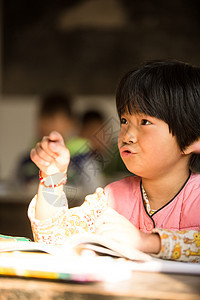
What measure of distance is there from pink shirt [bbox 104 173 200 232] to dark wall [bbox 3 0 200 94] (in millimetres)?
4231

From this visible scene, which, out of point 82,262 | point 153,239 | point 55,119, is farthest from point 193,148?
point 55,119

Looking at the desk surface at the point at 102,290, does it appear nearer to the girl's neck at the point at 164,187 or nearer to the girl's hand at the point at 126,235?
the girl's hand at the point at 126,235

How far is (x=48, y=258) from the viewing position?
69 centimetres

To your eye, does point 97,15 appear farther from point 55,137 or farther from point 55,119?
point 55,137

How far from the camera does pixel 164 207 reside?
918mm

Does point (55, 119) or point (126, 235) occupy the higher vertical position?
point (55, 119)

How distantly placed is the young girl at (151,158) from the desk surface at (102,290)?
241 millimetres

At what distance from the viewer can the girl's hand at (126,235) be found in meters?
0.74

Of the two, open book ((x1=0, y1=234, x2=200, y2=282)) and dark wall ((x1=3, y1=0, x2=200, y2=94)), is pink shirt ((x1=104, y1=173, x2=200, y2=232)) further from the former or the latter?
dark wall ((x1=3, y1=0, x2=200, y2=94))

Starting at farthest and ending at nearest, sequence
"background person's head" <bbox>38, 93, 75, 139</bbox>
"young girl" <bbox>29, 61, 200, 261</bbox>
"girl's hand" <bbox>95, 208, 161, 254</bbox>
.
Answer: "background person's head" <bbox>38, 93, 75, 139</bbox>, "young girl" <bbox>29, 61, 200, 261</bbox>, "girl's hand" <bbox>95, 208, 161, 254</bbox>

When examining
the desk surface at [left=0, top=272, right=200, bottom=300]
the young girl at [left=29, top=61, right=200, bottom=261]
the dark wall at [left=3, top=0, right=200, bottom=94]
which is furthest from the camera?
Answer: the dark wall at [left=3, top=0, right=200, bottom=94]

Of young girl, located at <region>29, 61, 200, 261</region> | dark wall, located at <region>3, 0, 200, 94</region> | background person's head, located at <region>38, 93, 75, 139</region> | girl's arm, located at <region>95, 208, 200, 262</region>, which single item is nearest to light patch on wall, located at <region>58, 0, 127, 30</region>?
dark wall, located at <region>3, 0, 200, 94</region>

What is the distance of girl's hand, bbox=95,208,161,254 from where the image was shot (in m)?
0.74

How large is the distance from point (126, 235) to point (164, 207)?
0.20 meters
